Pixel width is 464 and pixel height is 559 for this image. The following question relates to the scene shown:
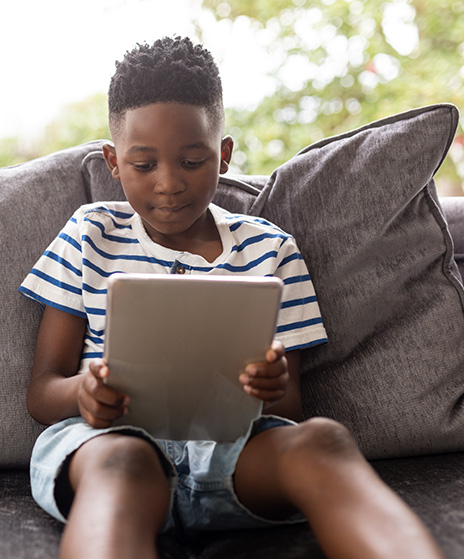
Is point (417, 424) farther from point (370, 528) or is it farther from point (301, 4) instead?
point (301, 4)

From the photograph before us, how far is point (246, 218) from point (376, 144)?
11.1 inches

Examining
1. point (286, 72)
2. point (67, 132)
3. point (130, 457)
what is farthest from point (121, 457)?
point (286, 72)

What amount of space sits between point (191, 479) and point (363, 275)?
20.1 inches

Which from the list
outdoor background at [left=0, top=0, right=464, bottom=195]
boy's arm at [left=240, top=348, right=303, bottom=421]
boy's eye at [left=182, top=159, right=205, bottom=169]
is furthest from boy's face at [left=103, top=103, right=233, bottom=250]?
outdoor background at [left=0, top=0, right=464, bottom=195]

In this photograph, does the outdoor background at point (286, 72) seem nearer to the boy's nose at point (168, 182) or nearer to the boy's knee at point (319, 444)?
the boy's nose at point (168, 182)

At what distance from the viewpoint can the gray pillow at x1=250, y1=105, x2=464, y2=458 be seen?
1.23m

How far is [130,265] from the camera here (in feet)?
3.85

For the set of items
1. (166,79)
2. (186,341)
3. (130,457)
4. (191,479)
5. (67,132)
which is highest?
(166,79)

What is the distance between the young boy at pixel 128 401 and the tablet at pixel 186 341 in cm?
3

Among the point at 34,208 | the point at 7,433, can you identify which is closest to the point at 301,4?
the point at 34,208

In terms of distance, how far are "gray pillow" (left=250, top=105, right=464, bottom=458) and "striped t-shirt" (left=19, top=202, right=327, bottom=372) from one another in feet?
0.29

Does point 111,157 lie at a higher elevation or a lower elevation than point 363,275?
higher

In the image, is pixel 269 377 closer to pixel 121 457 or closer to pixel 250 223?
pixel 121 457

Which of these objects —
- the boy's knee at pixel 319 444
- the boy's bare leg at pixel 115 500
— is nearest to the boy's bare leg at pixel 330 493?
the boy's knee at pixel 319 444
